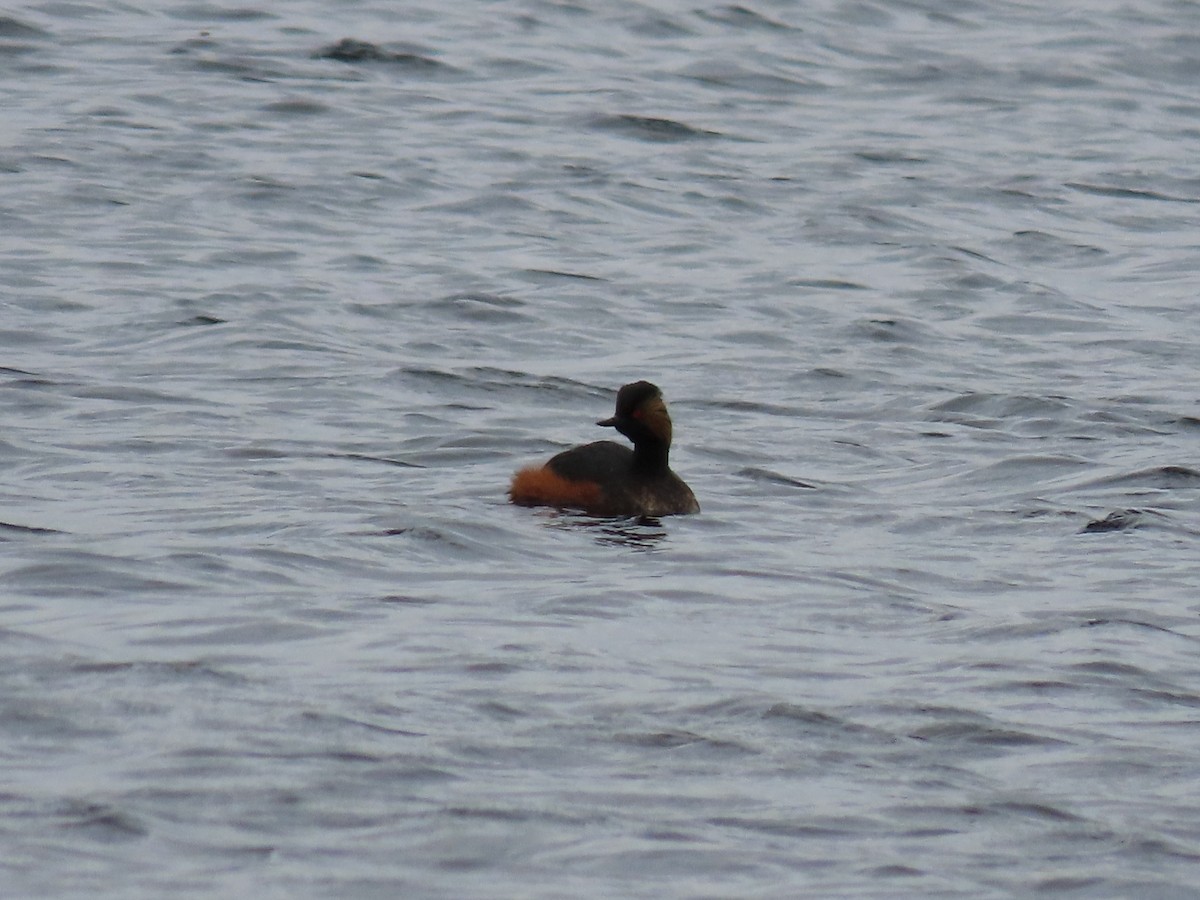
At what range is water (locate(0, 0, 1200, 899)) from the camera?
22.3 ft

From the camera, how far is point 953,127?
23.9 metres

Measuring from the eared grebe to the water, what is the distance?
0.21 meters

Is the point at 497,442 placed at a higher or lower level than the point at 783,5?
lower

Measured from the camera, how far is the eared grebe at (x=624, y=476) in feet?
37.4

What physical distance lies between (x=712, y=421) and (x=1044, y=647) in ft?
16.9

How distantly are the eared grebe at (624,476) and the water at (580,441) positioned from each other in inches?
8.4

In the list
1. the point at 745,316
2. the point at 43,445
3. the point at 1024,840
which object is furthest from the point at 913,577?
the point at 745,316

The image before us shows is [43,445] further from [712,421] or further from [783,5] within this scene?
[783,5]

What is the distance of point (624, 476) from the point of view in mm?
11586

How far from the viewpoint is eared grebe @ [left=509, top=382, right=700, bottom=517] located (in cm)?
1139

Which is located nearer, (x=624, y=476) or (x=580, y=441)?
(x=624, y=476)

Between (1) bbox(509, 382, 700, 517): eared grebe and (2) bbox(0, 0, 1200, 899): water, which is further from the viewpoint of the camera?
(1) bbox(509, 382, 700, 517): eared grebe

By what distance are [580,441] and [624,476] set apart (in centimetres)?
179

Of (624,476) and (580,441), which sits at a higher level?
(624,476)
